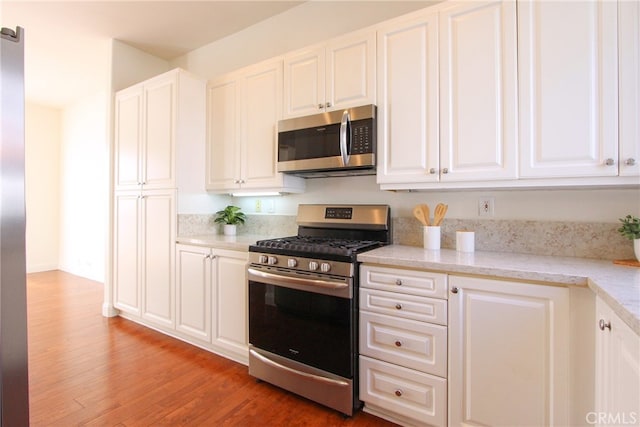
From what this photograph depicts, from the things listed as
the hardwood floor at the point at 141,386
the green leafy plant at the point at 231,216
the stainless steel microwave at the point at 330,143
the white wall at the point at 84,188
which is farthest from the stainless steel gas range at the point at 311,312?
the white wall at the point at 84,188

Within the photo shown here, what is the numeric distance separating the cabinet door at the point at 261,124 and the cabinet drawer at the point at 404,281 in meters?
1.11

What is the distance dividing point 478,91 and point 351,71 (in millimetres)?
809

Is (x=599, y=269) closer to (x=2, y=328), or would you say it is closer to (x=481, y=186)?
(x=481, y=186)

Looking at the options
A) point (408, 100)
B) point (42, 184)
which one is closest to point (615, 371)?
point (408, 100)

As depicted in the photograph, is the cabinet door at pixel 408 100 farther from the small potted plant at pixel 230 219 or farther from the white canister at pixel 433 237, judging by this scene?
the small potted plant at pixel 230 219

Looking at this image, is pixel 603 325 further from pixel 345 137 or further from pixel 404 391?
pixel 345 137

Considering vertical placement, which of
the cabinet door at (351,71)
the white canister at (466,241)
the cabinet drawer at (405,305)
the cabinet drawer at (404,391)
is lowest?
the cabinet drawer at (404,391)

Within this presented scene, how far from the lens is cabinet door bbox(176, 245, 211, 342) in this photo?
246 centimetres

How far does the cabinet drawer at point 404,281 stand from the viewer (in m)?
1.53

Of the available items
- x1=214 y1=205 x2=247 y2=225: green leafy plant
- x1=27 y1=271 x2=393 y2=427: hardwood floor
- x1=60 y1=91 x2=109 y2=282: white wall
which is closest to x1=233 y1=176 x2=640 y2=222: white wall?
x1=214 y1=205 x2=247 y2=225: green leafy plant

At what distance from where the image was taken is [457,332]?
1487mm

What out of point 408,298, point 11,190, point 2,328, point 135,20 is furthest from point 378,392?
point 135,20

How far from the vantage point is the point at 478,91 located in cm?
168

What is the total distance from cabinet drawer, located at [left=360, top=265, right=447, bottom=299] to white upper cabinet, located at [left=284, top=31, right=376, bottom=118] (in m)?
1.08
